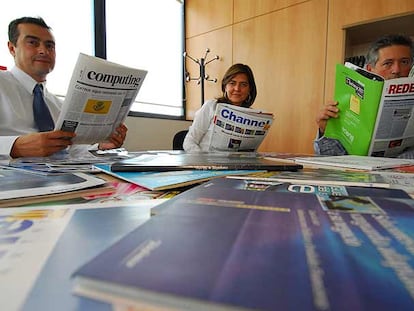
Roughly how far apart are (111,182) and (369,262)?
39cm

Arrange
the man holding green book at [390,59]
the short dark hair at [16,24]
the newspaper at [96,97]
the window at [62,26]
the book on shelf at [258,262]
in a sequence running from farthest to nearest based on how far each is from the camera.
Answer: the window at [62,26] → the short dark hair at [16,24] → the man holding green book at [390,59] → the newspaper at [96,97] → the book on shelf at [258,262]

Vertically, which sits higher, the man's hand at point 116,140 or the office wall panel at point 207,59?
the office wall panel at point 207,59

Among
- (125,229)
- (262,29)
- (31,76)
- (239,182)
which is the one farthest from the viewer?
(262,29)

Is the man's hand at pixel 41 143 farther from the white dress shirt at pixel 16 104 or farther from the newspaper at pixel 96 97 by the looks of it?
the white dress shirt at pixel 16 104

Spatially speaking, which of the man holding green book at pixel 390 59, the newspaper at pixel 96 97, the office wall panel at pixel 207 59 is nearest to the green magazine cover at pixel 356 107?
the man holding green book at pixel 390 59

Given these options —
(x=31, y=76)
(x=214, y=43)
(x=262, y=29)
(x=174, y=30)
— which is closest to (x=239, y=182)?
(x=31, y=76)

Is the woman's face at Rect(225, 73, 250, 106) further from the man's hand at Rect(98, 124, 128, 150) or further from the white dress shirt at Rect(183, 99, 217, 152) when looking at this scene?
the man's hand at Rect(98, 124, 128, 150)

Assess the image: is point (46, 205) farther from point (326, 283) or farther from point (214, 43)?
point (214, 43)

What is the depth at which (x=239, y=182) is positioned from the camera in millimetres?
406

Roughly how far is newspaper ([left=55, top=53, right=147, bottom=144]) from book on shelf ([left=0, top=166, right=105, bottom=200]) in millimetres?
354

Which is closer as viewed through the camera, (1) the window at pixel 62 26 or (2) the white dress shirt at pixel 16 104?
(2) the white dress shirt at pixel 16 104

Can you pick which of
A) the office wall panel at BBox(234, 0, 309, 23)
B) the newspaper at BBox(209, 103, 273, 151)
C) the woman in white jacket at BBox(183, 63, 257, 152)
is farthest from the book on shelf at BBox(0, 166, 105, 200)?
the office wall panel at BBox(234, 0, 309, 23)

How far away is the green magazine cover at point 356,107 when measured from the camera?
0.87 metres

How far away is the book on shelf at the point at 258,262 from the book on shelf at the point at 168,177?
0.48ft
